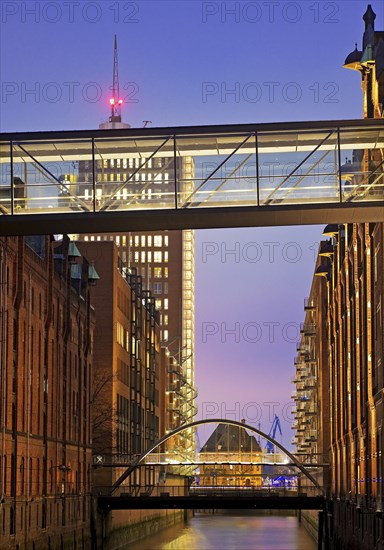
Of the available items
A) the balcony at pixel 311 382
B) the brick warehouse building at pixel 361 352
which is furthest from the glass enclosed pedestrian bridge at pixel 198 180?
the balcony at pixel 311 382

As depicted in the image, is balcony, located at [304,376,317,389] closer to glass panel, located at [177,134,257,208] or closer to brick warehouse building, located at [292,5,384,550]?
brick warehouse building, located at [292,5,384,550]

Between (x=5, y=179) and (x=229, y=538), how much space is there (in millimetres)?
84037

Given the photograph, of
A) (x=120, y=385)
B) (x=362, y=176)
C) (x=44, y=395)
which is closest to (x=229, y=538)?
(x=120, y=385)

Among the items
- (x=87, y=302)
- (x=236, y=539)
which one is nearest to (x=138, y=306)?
(x=236, y=539)

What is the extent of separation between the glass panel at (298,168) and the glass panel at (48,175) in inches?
185

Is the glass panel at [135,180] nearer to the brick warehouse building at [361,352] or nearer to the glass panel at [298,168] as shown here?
the glass panel at [298,168]

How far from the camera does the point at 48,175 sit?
3388 centimetres

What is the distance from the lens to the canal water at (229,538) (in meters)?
97.4

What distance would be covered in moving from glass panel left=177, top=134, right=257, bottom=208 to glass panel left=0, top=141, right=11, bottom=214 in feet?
14.9

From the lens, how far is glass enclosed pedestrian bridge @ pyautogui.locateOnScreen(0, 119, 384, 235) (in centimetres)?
3241

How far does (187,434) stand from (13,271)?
12965cm

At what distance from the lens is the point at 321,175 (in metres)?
32.9

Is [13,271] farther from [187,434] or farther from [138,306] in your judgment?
[187,434]

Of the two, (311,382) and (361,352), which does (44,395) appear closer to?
(361,352)
